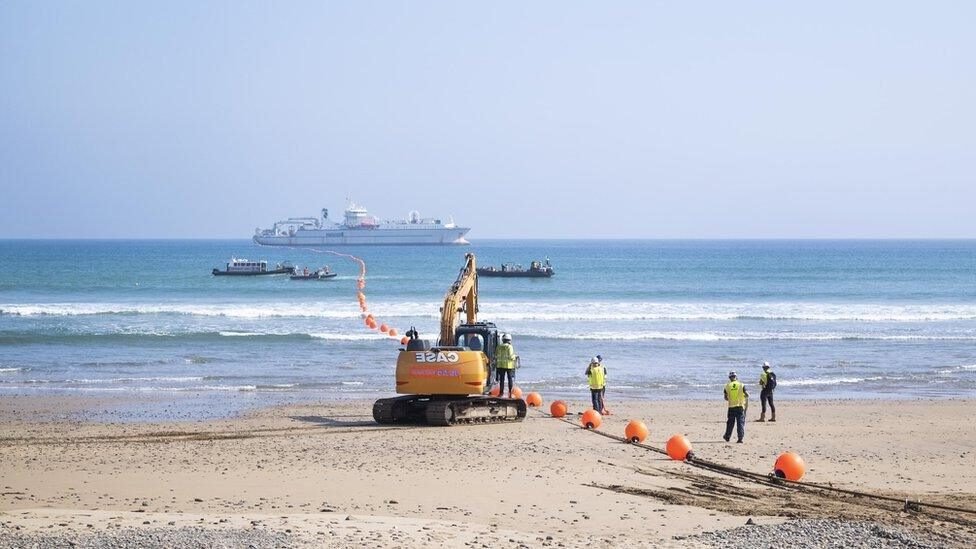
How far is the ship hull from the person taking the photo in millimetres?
159625

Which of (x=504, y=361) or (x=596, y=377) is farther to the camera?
(x=504, y=361)

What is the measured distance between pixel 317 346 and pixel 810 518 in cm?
2318

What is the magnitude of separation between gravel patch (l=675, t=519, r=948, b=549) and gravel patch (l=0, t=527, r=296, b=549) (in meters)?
3.74

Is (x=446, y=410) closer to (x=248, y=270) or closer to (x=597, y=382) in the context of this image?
(x=597, y=382)

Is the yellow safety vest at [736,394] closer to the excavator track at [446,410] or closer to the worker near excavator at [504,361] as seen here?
the excavator track at [446,410]

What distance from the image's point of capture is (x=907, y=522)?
10766 millimetres

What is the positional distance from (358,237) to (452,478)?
14846 centimetres

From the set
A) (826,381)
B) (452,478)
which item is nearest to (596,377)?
(452,478)

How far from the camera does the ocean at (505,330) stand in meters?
24.1

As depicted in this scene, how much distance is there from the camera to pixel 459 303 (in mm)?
19453

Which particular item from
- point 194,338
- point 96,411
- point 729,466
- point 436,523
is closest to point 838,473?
point 729,466

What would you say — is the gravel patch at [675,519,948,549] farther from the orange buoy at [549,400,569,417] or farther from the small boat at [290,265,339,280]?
the small boat at [290,265,339,280]

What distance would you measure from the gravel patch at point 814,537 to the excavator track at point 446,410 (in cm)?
798

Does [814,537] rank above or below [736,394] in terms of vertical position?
below
